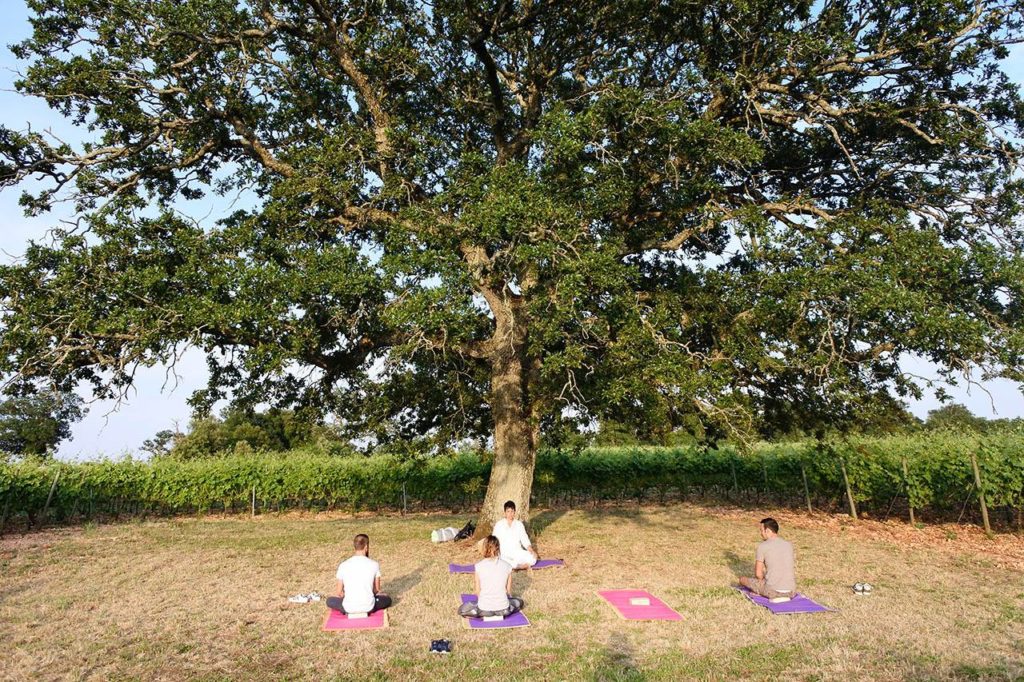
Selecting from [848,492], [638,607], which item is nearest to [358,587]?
[638,607]

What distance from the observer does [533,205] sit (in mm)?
9516

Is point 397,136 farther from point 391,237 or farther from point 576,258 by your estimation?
point 576,258

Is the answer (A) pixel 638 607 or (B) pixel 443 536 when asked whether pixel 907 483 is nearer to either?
(A) pixel 638 607

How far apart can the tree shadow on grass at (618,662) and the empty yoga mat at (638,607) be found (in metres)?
0.81

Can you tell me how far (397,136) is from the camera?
1140 centimetres

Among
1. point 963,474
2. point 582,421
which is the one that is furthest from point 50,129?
point 963,474

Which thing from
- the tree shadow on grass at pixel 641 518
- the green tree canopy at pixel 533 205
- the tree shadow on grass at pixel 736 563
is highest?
the green tree canopy at pixel 533 205

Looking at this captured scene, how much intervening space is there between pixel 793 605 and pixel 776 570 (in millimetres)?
429

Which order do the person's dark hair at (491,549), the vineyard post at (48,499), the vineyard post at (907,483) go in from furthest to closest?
1. the vineyard post at (48,499)
2. the vineyard post at (907,483)
3. the person's dark hair at (491,549)

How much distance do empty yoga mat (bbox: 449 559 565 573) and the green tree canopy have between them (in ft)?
5.71

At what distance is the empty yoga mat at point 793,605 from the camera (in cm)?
714

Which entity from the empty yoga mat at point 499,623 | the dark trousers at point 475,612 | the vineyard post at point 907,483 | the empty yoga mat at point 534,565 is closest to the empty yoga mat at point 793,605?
the empty yoga mat at point 499,623

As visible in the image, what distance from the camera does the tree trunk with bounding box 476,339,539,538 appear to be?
12.0 meters

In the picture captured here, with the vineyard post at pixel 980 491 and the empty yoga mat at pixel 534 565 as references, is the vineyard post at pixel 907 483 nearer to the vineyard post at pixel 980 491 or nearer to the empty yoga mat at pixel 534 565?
the vineyard post at pixel 980 491
